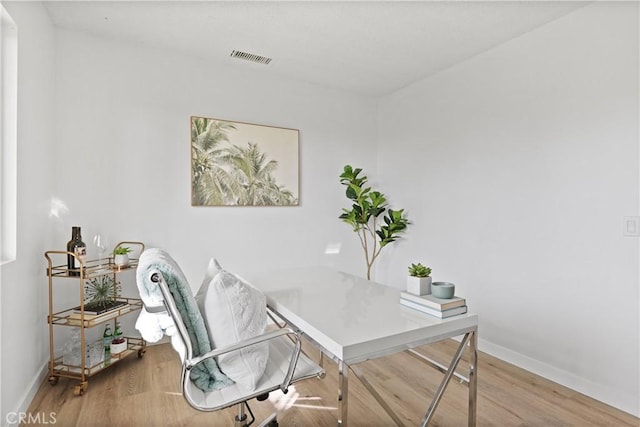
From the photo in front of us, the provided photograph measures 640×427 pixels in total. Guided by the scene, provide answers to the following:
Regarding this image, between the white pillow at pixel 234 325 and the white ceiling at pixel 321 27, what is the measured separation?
1961mm

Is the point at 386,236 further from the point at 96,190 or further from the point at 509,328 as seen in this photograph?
the point at 96,190

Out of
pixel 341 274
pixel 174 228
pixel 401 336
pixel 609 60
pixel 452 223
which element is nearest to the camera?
pixel 401 336

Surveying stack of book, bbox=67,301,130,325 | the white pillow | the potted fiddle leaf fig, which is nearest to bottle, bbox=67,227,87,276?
stack of book, bbox=67,301,130,325

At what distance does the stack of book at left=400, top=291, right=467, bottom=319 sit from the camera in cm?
148

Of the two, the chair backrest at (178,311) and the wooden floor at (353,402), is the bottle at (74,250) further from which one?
the chair backrest at (178,311)

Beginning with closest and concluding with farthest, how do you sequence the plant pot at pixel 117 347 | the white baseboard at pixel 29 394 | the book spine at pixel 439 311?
the book spine at pixel 439 311 → the white baseboard at pixel 29 394 → the plant pot at pixel 117 347

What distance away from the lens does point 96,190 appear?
274 centimetres

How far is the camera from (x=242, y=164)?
335cm

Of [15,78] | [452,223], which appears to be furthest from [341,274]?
[15,78]

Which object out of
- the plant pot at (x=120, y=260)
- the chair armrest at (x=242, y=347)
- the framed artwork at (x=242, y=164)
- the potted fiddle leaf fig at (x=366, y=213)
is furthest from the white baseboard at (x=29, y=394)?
the potted fiddle leaf fig at (x=366, y=213)

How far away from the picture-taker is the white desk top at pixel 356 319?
1.28 m

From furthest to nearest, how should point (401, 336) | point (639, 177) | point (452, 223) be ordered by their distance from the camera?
point (452, 223), point (639, 177), point (401, 336)

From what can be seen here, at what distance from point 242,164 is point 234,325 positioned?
2.24 meters

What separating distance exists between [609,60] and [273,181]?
2.74 metres
